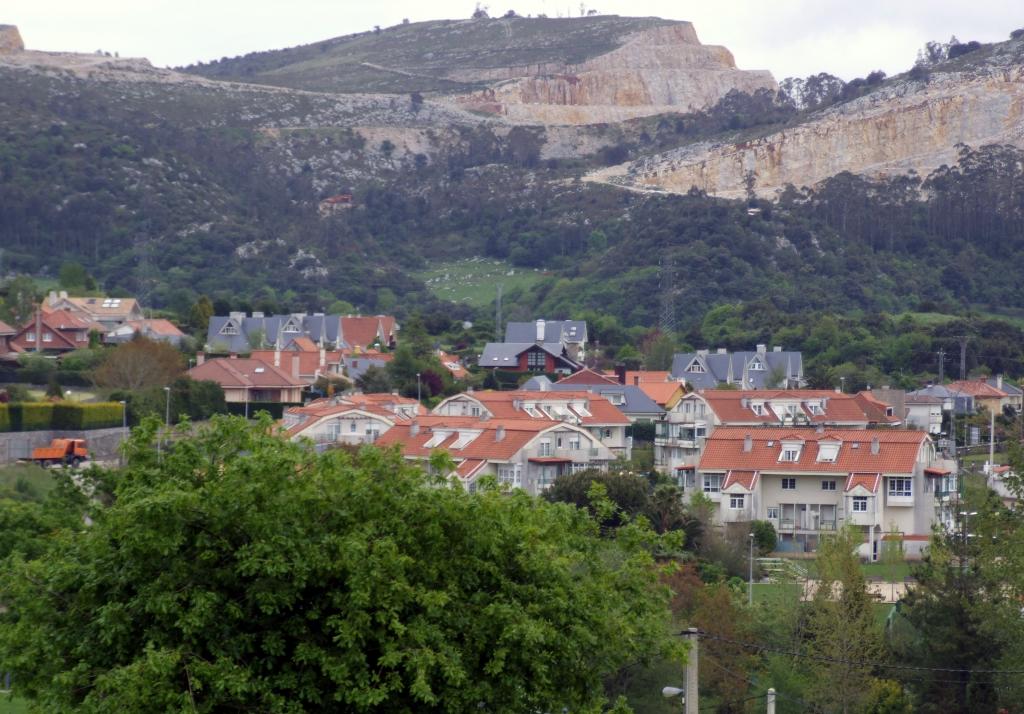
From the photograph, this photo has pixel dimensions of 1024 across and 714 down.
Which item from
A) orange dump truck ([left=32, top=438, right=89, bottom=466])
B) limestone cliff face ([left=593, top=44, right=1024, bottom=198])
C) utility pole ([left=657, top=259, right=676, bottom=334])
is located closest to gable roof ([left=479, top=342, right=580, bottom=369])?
utility pole ([left=657, top=259, right=676, bottom=334])

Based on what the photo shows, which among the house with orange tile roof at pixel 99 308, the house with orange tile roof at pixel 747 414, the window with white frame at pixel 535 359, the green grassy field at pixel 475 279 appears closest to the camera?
the house with orange tile roof at pixel 747 414

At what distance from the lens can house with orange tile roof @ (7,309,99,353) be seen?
6969 cm

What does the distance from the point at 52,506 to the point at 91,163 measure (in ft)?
365

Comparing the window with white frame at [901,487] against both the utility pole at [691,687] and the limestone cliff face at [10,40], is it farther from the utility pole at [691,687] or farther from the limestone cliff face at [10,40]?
the limestone cliff face at [10,40]

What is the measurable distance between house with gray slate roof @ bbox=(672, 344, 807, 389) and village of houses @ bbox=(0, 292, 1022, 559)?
0.10 meters

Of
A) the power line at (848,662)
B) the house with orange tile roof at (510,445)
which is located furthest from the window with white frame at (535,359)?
the power line at (848,662)

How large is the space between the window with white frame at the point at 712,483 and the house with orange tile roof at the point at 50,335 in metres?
31.2

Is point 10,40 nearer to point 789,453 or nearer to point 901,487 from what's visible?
point 789,453

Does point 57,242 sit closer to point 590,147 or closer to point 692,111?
point 590,147

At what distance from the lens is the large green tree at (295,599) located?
15500mm

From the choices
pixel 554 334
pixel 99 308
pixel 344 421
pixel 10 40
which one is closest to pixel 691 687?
pixel 344 421

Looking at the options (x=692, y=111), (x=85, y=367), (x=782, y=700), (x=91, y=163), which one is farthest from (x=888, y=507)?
(x=692, y=111)

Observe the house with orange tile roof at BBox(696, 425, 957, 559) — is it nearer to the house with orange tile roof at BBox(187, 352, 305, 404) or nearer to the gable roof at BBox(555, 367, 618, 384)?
the gable roof at BBox(555, 367, 618, 384)

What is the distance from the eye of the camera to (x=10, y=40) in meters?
177
